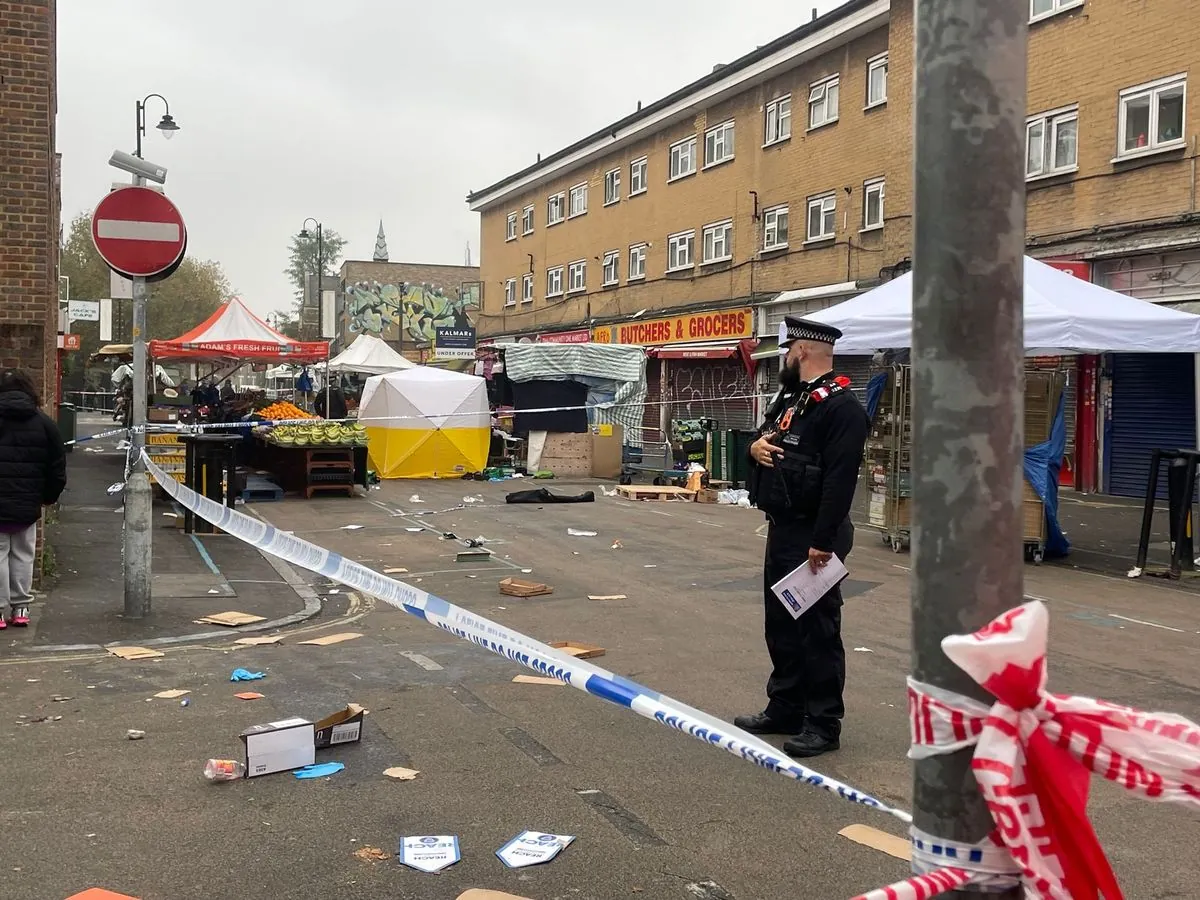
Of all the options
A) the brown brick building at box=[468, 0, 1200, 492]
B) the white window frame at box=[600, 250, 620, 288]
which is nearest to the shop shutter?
the brown brick building at box=[468, 0, 1200, 492]

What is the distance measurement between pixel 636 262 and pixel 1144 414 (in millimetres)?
19725

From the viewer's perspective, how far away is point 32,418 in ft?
26.8

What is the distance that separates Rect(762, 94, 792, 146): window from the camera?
2841 centimetres

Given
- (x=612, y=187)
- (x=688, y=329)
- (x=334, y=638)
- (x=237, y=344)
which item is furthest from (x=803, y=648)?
(x=612, y=187)

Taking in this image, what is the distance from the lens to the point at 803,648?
5582 mm

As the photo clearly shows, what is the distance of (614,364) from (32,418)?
17.0 m

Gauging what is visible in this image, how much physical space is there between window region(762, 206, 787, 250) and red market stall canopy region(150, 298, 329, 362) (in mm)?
11769

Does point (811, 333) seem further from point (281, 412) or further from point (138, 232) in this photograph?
point (281, 412)

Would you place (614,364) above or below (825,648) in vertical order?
above

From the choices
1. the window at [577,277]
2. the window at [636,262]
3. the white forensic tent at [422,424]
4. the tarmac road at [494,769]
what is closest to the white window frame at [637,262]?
the window at [636,262]

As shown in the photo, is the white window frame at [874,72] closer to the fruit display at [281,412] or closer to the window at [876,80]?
the window at [876,80]

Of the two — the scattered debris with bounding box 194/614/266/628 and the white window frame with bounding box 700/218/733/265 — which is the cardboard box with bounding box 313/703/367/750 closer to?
the scattered debris with bounding box 194/614/266/628

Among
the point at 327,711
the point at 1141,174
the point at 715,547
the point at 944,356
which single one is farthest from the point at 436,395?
the point at 944,356

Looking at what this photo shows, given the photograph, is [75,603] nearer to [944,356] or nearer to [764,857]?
[764,857]
